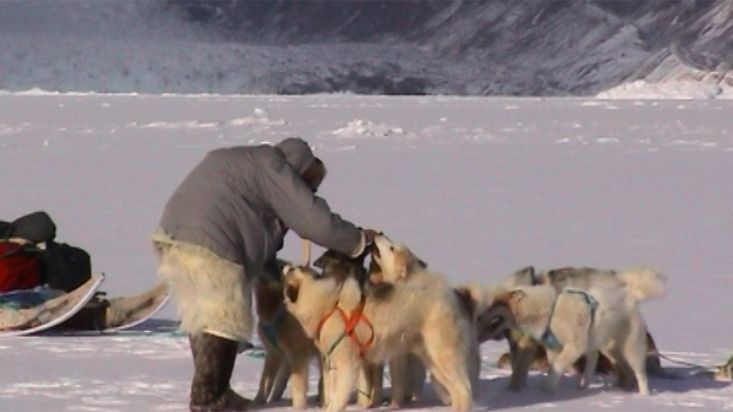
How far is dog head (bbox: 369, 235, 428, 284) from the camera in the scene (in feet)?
18.2

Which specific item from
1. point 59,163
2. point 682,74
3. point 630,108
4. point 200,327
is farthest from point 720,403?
point 682,74

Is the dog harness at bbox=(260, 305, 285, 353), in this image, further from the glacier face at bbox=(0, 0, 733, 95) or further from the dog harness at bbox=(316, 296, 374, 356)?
the glacier face at bbox=(0, 0, 733, 95)

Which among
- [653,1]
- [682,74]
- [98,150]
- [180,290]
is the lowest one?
[180,290]

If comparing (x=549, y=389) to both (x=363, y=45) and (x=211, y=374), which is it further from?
(x=363, y=45)

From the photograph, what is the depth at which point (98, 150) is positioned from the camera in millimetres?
20422

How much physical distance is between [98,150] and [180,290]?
1512cm

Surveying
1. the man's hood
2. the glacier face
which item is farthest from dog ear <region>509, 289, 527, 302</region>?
the glacier face

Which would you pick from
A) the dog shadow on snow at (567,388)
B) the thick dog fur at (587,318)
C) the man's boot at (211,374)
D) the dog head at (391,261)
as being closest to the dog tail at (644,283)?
the thick dog fur at (587,318)

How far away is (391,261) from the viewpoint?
5.55 m

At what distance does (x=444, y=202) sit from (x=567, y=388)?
8.58 meters

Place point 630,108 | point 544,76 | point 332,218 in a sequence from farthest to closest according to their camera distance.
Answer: point 544,76, point 630,108, point 332,218

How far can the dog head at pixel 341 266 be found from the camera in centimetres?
559

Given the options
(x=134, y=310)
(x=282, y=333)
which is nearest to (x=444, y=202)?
(x=134, y=310)

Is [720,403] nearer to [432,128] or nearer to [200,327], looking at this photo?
[200,327]
